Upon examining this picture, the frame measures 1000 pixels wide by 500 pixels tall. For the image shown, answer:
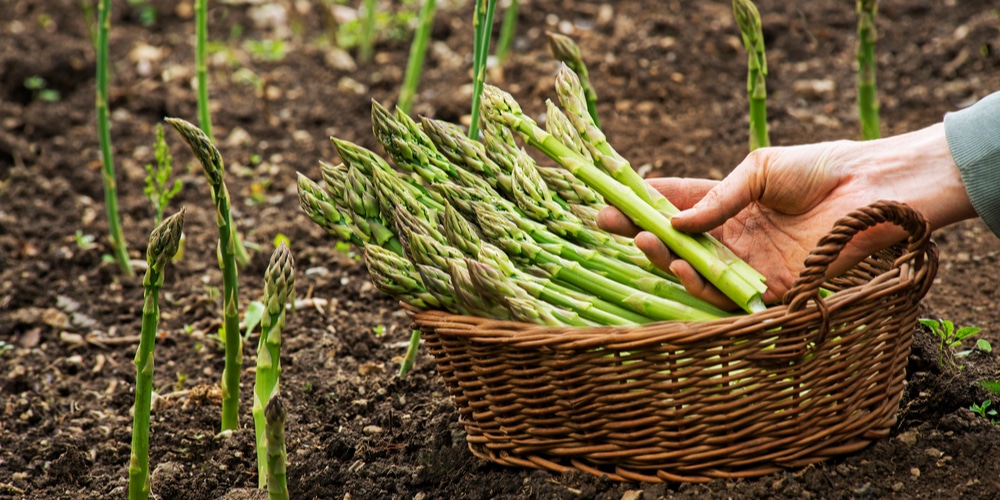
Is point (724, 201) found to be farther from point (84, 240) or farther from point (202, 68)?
point (84, 240)

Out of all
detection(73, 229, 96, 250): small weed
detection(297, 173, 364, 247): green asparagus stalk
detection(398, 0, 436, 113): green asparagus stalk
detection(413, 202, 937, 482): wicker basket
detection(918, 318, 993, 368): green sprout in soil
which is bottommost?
detection(918, 318, 993, 368): green sprout in soil

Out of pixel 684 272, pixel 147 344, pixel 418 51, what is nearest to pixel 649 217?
pixel 684 272

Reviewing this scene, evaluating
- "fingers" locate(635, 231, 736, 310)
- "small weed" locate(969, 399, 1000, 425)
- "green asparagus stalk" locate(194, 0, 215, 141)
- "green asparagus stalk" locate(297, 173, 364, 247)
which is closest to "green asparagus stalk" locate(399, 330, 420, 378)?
"green asparagus stalk" locate(297, 173, 364, 247)

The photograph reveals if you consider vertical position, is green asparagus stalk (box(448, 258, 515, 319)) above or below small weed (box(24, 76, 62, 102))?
below

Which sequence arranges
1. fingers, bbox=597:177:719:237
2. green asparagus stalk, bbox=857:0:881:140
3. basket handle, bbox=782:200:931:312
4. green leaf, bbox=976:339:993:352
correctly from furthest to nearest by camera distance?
green asparagus stalk, bbox=857:0:881:140 → fingers, bbox=597:177:719:237 → green leaf, bbox=976:339:993:352 → basket handle, bbox=782:200:931:312

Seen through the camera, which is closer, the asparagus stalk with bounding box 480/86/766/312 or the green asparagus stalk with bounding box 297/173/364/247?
the asparagus stalk with bounding box 480/86/766/312

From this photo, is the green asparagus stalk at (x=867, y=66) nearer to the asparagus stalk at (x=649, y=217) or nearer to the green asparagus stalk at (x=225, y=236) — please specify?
the asparagus stalk at (x=649, y=217)

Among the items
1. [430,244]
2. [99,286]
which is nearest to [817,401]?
[430,244]

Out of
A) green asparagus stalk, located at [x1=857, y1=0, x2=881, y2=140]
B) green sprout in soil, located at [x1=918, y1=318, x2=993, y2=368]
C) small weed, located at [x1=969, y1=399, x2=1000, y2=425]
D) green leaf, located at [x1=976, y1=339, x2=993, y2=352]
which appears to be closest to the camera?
small weed, located at [x1=969, y1=399, x2=1000, y2=425]

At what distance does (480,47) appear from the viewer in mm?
3146

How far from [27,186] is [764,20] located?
4.50 meters

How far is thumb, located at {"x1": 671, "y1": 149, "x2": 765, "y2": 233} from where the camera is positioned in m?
2.55

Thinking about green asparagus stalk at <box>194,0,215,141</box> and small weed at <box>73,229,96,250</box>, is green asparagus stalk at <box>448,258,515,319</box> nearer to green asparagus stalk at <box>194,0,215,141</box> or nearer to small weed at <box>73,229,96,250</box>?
green asparagus stalk at <box>194,0,215,141</box>

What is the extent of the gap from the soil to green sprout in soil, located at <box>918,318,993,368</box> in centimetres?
4
